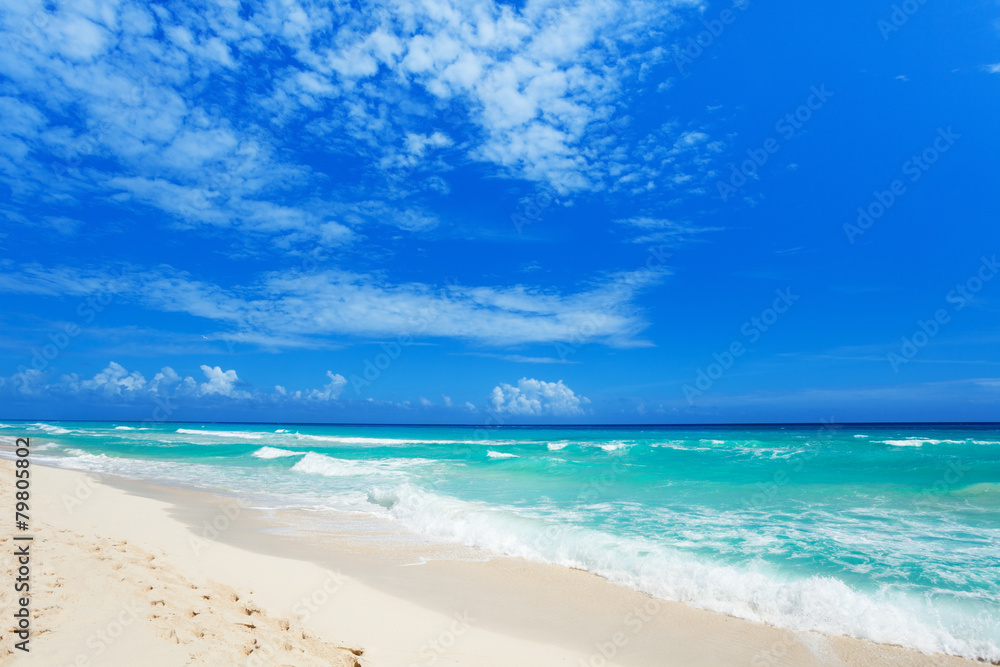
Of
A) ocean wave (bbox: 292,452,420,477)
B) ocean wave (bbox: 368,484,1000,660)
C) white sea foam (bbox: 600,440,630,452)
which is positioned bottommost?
ocean wave (bbox: 368,484,1000,660)

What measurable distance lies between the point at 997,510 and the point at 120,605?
15.5 meters

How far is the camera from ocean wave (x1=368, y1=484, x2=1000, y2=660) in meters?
5.36

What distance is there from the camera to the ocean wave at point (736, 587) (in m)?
5.36

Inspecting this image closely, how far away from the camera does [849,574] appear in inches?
267

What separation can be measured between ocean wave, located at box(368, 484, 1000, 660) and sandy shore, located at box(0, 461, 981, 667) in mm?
230

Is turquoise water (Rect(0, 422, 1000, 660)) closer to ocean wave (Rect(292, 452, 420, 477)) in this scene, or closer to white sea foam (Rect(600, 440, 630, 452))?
ocean wave (Rect(292, 452, 420, 477))

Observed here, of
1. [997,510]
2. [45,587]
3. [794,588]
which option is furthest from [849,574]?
[45,587]

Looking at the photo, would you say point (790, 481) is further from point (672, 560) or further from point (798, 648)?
point (798, 648)

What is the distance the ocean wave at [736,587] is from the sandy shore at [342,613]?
0.23m

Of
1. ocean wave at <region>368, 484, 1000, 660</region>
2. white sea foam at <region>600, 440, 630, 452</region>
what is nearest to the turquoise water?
ocean wave at <region>368, 484, 1000, 660</region>

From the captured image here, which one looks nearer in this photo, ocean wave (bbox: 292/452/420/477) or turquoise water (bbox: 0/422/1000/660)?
turquoise water (bbox: 0/422/1000/660)

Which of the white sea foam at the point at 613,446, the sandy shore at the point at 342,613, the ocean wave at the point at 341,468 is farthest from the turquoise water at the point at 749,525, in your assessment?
the white sea foam at the point at 613,446

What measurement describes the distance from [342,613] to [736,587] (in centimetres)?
481

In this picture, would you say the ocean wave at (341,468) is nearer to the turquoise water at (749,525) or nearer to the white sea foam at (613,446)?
the turquoise water at (749,525)
